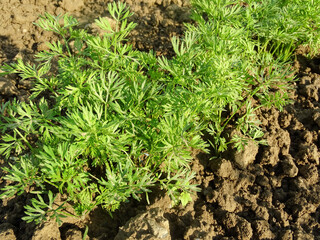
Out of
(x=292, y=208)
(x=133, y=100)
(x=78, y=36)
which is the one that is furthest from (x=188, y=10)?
(x=292, y=208)

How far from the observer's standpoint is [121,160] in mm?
2160

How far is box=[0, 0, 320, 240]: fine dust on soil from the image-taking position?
7.40ft

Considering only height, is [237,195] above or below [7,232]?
above

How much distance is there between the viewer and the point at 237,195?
2.62m

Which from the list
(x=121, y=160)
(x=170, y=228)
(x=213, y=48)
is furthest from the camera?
(x=213, y=48)

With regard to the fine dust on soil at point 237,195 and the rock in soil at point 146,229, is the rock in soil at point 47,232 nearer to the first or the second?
the fine dust on soil at point 237,195

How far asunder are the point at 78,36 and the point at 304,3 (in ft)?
7.38

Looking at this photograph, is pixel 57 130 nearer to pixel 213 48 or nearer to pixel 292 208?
pixel 213 48

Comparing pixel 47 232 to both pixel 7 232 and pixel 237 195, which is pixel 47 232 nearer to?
pixel 7 232

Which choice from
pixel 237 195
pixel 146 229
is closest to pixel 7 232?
pixel 146 229

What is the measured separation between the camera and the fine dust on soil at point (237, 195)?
Answer: 2256 millimetres

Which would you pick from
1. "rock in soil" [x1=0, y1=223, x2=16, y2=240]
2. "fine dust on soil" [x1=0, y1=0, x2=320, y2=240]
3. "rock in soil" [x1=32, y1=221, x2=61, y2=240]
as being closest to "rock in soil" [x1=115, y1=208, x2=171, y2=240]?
"fine dust on soil" [x1=0, y1=0, x2=320, y2=240]

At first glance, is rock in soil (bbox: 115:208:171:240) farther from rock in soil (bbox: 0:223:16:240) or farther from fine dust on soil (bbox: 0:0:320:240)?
rock in soil (bbox: 0:223:16:240)

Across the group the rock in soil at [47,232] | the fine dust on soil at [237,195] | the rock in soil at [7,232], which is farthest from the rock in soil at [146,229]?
the rock in soil at [7,232]
